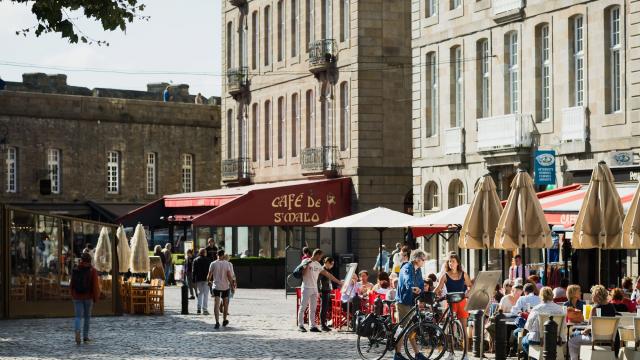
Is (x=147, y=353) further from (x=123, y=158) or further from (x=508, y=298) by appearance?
(x=123, y=158)

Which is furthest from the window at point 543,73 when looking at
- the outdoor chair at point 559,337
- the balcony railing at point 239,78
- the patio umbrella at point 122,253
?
the balcony railing at point 239,78

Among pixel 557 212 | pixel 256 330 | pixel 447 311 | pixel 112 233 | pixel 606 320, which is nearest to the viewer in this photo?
pixel 606 320

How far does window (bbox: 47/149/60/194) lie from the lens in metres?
66.6

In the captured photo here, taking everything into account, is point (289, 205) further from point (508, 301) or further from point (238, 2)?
point (508, 301)

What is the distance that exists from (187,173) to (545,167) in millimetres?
38113

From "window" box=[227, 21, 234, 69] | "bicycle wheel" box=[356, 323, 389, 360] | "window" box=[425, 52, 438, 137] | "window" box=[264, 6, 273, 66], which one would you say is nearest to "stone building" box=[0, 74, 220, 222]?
"window" box=[227, 21, 234, 69]

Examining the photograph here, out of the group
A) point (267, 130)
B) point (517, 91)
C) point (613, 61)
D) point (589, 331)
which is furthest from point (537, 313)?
point (267, 130)

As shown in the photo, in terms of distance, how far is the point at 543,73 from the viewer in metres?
36.9

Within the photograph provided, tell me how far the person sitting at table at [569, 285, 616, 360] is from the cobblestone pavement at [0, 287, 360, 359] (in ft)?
13.1

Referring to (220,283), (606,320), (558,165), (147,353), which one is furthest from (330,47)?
(606,320)

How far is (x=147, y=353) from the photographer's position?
22.8 metres

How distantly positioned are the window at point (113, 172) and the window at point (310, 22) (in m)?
20.2

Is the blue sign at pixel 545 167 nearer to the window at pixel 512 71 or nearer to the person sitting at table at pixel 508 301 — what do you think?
the window at pixel 512 71

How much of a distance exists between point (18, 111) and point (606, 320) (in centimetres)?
5027
